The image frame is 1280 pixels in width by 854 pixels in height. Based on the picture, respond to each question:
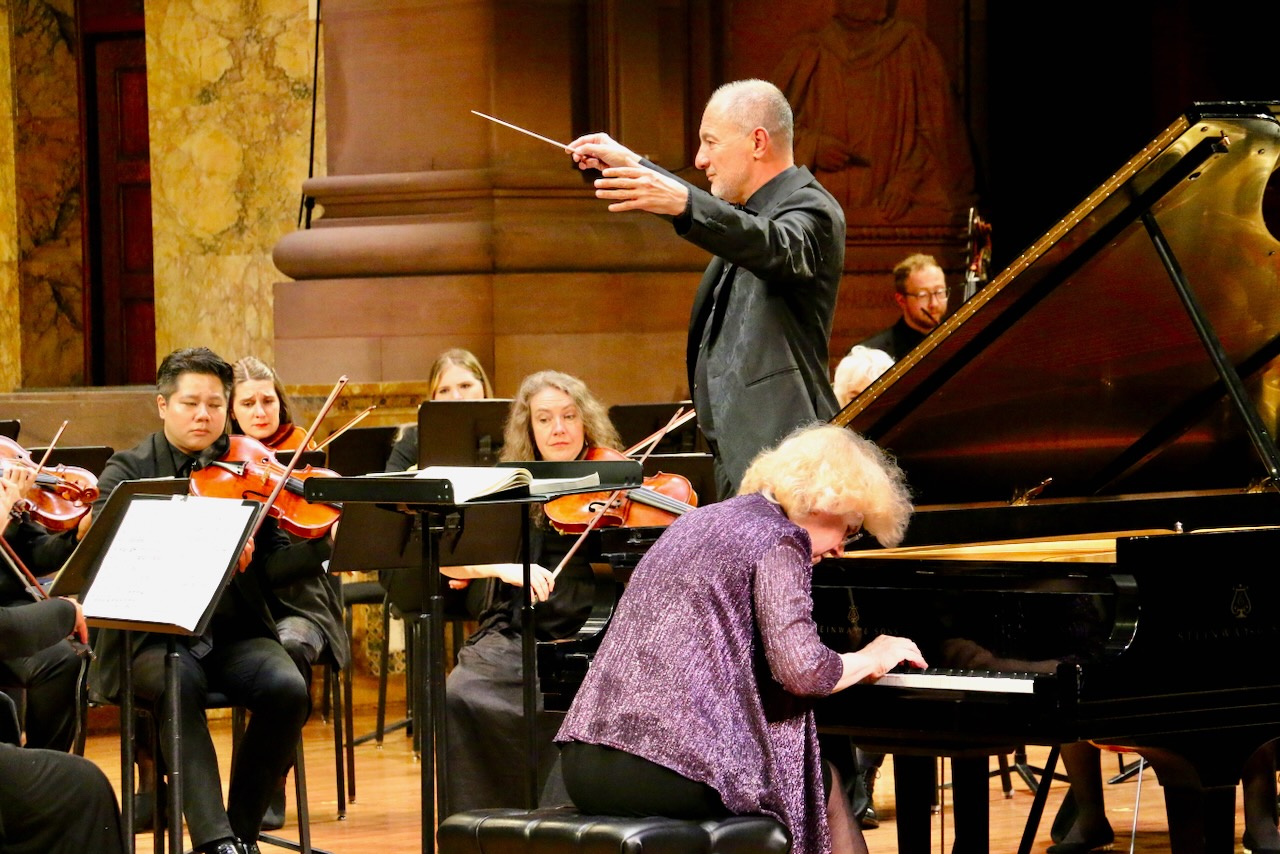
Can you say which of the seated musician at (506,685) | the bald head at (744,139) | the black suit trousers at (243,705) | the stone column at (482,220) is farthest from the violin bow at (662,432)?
the stone column at (482,220)

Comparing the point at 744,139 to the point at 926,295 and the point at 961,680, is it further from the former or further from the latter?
the point at 926,295

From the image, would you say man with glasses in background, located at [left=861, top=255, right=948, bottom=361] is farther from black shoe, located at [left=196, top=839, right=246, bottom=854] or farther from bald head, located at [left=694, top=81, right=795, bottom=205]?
black shoe, located at [left=196, top=839, right=246, bottom=854]

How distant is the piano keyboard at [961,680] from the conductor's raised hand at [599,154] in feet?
3.45

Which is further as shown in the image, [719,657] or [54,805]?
[54,805]

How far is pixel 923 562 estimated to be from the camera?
361 centimetres

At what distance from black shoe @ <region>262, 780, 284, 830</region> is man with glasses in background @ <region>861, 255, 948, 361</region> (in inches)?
117

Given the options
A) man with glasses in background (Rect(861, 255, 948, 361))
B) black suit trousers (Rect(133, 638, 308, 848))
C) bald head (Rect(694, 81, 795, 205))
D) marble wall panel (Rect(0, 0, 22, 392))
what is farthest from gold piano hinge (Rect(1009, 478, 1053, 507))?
marble wall panel (Rect(0, 0, 22, 392))

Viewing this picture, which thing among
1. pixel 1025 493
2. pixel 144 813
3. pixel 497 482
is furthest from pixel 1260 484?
pixel 144 813

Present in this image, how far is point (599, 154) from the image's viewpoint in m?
3.62

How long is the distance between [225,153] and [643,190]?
6311 millimetres

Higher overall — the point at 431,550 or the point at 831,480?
the point at 831,480

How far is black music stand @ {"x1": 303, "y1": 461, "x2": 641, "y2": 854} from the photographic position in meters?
3.39

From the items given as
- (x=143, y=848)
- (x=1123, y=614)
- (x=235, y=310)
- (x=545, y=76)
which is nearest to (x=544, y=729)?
(x=143, y=848)

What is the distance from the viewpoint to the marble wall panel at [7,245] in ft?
32.8
